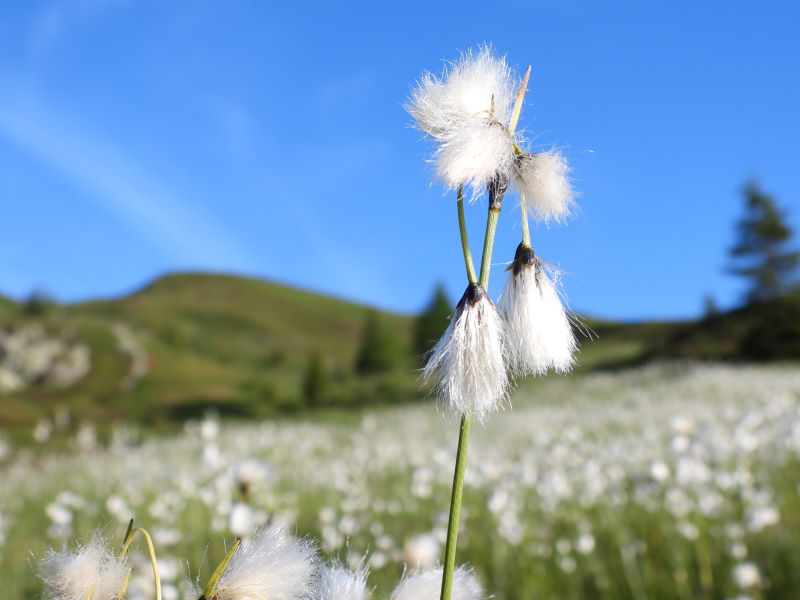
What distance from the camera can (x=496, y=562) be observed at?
442 centimetres

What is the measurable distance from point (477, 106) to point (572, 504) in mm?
5478

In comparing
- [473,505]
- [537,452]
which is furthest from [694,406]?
[473,505]

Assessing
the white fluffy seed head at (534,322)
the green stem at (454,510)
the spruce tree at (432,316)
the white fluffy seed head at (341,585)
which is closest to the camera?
the green stem at (454,510)

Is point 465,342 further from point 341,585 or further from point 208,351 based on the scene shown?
point 208,351

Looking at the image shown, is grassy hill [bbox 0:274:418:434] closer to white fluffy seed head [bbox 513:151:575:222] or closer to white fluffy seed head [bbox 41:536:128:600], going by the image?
white fluffy seed head [bbox 513:151:575:222]

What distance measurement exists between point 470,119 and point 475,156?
3.0 inches

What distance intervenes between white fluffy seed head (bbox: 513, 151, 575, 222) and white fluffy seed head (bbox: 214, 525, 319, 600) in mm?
379

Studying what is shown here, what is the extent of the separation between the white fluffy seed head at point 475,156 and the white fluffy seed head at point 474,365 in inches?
4.4

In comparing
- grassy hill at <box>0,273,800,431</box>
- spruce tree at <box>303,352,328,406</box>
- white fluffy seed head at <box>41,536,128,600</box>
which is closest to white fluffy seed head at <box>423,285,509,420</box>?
white fluffy seed head at <box>41,536,128,600</box>

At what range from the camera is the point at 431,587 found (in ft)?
2.00

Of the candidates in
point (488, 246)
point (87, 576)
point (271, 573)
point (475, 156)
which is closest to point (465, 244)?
point (488, 246)

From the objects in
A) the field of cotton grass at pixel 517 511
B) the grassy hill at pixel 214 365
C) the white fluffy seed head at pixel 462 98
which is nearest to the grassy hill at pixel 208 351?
the grassy hill at pixel 214 365

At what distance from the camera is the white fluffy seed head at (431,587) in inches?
23.7

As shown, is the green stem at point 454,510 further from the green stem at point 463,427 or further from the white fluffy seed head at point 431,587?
the white fluffy seed head at point 431,587
